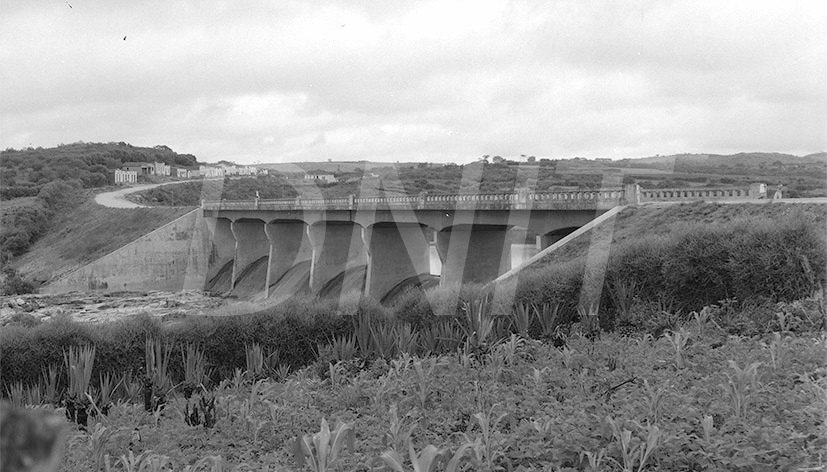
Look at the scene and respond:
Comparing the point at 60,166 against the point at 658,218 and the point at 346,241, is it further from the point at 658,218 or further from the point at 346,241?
the point at 658,218

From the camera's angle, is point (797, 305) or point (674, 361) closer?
point (674, 361)

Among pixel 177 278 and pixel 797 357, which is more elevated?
pixel 797 357

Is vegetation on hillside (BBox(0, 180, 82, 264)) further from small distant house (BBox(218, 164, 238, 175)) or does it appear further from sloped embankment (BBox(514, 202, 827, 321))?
sloped embankment (BBox(514, 202, 827, 321))

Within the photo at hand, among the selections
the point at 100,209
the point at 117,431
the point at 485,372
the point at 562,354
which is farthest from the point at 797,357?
the point at 100,209

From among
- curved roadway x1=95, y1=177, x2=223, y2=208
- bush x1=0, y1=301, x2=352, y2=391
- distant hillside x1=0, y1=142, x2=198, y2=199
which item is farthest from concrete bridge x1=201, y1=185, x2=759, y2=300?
distant hillside x1=0, y1=142, x2=198, y2=199

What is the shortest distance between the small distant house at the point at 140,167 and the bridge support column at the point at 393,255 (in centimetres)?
8550

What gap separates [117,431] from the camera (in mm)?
6508

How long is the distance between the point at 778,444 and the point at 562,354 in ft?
12.3

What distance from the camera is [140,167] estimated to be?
119125 millimetres

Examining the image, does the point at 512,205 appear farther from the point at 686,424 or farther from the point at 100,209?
the point at 100,209

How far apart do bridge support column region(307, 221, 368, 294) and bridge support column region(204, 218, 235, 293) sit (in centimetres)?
1310

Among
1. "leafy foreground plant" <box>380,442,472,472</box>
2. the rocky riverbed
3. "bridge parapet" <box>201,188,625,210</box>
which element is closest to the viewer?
"leafy foreground plant" <box>380,442,472,472</box>

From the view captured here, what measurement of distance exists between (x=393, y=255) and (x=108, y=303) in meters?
19.9

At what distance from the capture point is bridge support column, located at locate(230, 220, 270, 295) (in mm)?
59094
